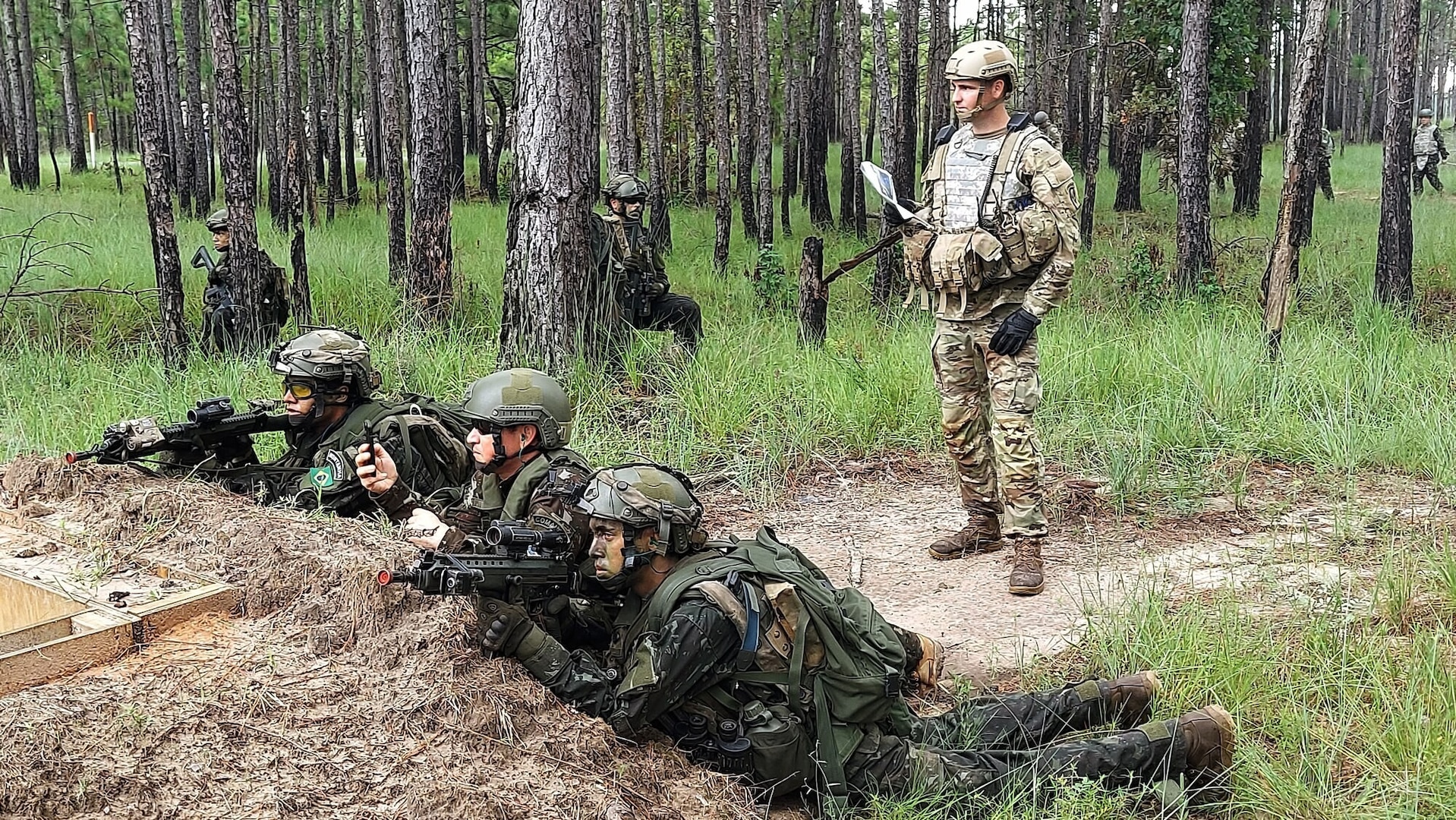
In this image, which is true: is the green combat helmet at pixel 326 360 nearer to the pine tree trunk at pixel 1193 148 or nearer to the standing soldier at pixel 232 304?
the standing soldier at pixel 232 304

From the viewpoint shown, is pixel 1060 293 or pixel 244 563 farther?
pixel 1060 293

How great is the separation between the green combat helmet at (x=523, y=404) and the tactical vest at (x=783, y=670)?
0.90 m

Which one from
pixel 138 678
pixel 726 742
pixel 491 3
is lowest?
pixel 726 742

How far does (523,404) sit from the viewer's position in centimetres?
399

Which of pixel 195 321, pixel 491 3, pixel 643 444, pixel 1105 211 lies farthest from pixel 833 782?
pixel 491 3

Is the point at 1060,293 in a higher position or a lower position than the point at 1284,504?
higher

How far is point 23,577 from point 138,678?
1.03 meters

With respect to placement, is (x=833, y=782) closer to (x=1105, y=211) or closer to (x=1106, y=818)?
(x=1106, y=818)

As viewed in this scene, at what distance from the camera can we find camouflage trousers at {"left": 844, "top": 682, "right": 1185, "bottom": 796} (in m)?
3.19

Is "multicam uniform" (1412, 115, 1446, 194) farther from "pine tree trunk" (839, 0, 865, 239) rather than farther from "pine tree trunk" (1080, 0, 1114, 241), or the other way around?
"pine tree trunk" (839, 0, 865, 239)

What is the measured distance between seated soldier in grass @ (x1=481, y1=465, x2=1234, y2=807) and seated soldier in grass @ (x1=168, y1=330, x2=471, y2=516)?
1.62 metres

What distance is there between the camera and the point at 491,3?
70.8 feet

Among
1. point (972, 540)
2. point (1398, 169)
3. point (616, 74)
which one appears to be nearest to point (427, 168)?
point (616, 74)

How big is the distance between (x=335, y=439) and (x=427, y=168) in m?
4.79
